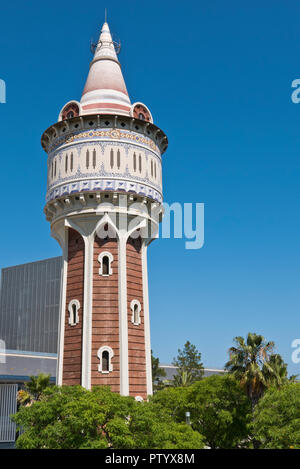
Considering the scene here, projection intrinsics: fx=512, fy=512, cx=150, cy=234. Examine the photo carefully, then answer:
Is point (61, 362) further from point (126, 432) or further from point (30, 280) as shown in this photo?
point (30, 280)

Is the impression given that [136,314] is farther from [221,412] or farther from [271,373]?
[271,373]

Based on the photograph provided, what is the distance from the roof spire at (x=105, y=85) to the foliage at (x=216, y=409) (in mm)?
18640

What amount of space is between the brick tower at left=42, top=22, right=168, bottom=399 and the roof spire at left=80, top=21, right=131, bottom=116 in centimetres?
11

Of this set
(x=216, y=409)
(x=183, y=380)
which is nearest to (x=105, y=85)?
(x=216, y=409)

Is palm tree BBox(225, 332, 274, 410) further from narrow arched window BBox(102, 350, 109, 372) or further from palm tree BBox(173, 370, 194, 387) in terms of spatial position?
palm tree BBox(173, 370, 194, 387)

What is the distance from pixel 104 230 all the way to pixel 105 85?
10638mm

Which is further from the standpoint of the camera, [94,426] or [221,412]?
[221,412]

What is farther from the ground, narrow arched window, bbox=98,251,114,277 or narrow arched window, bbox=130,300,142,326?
narrow arched window, bbox=98,251,114,277

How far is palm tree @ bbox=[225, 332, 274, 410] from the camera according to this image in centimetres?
3128

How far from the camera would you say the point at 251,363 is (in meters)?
32.1

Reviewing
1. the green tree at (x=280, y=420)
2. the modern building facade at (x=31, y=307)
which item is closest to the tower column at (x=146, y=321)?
the green tree at (x=280, y=420)

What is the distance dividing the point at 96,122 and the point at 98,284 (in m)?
10.5

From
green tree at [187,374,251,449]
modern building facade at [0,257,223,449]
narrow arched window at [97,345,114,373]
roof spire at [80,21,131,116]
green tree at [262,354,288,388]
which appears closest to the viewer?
narrow arched window at [97,345,114,373]

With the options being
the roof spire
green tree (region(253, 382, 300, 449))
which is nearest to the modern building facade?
the roof spire
